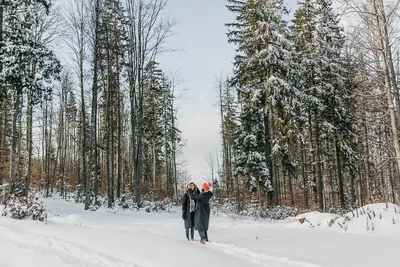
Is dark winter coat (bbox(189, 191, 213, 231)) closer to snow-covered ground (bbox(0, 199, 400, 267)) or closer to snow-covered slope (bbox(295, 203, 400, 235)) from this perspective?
snow-covered ground (bbox(0, 199, 400, 267))

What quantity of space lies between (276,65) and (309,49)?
13.5ft

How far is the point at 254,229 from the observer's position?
36.6 ft

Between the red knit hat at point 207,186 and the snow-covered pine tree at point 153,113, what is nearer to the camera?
the red knit hat at point 207,186

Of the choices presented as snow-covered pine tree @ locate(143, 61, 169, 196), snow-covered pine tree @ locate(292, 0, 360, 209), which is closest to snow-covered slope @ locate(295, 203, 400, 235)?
snow-covered pine tree @ locate(292, 0, 360, 209)

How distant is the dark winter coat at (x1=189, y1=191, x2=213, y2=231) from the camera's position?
8516mm

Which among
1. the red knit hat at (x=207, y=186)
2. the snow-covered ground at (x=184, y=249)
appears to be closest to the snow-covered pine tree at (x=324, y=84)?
the snow-covered ground at (x=184, y=249)

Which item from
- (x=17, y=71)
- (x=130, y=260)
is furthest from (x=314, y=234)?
(x=17, y=71)

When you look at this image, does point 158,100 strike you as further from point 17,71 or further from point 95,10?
point 17,71

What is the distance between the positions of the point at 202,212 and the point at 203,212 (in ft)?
0.10

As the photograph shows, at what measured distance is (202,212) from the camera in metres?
8.72

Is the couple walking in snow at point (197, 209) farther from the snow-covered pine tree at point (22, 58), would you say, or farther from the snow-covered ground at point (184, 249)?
the snow-covered pine tree at point (22, 58)

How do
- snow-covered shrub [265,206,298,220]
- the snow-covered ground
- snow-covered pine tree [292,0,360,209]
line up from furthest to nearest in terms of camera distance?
snow-covered pine tree [292,0,360,209] → snow-covered shrub [265,206,298,220] → the snow-covered ground

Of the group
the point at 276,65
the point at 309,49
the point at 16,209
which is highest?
the point at 309,49

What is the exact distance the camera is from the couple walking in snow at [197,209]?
8.54 meters
